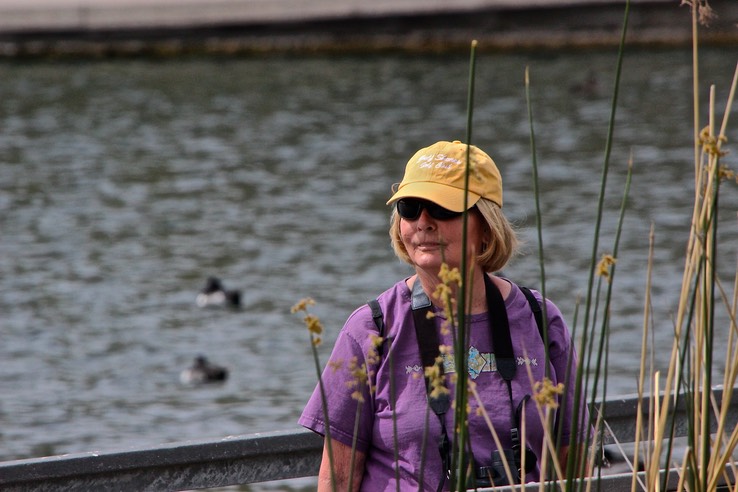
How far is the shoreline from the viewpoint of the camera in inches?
991

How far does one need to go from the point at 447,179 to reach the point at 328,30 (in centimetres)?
2362

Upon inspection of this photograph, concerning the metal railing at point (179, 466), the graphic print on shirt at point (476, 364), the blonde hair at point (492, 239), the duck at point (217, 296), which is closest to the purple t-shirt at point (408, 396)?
the graphic print on shirt at point (476, 364)

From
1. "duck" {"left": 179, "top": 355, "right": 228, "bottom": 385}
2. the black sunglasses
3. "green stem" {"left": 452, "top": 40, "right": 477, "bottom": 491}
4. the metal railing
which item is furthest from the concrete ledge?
"duck" {"left": 179, "top": 355, "right": 228, "bottom": 385}

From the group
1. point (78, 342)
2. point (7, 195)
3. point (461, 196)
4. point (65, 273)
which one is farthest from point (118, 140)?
point (461, 196)

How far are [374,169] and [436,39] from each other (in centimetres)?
1129

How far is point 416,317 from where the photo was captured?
2666 mm

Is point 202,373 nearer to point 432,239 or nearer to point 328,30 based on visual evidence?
point 432,239

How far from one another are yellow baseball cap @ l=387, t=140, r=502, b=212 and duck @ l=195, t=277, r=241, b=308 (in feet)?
23.4

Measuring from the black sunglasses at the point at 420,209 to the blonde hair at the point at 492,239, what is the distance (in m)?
0.06

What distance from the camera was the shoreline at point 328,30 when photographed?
82.6 ft

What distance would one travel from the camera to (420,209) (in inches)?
107

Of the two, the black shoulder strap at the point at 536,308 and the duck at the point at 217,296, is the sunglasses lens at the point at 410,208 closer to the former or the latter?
the black shoulder strap at the point at 536,308

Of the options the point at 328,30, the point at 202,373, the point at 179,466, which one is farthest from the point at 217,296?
the point at 328,30

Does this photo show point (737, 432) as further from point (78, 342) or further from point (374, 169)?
point (374, 169)
